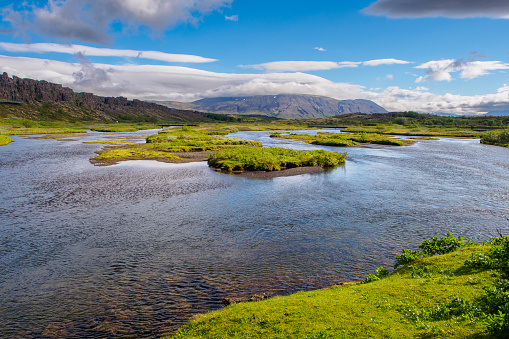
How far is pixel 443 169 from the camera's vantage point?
6800cm

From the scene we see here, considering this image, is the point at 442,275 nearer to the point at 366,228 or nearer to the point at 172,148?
the point at 366,228

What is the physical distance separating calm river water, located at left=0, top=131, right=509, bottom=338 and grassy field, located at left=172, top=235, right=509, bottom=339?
3.88 metres

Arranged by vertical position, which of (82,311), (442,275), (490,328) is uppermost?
(490,328)

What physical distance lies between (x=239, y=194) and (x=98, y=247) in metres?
22.4

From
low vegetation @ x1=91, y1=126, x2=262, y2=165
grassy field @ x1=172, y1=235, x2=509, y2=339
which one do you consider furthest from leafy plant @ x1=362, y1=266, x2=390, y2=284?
low vegetation @ x1=91, y1=126, x2=262, y2=165

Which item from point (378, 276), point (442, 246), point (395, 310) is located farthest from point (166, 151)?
point (395, 310)

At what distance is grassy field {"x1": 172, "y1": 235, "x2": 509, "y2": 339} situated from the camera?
11.3 meters

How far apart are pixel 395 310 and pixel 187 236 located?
794 inches

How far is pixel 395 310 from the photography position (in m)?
13.2

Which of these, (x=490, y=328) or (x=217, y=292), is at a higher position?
(x=490, y=328)

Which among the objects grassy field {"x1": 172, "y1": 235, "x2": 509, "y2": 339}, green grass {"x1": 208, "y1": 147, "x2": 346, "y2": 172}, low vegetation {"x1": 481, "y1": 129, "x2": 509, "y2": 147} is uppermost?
low vegetation {"x1": 481, "y1": 129, "x2": 509, "y2": 147}

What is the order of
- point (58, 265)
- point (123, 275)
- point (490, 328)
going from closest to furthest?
point (490, 328)
point (123, 275)
point (58, 265)

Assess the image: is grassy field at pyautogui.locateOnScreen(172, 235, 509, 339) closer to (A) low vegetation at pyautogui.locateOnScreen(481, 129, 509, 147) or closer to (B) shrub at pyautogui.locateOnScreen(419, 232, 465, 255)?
(B) shrub at pyautogui.locateOnScreen(419, 232, 465, 255)

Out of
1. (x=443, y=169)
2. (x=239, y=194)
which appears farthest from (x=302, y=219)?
(x=443, y=169)
